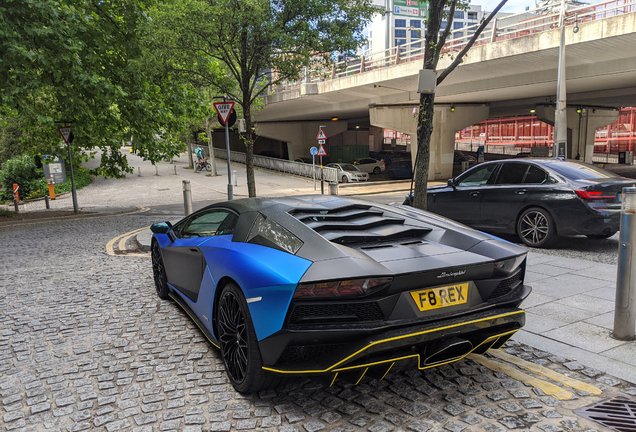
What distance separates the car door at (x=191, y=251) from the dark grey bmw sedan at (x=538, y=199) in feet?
19.0

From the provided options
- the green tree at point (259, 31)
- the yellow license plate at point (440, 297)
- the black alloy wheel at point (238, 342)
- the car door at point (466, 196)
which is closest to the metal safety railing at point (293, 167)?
the green tree at point (259, 31)

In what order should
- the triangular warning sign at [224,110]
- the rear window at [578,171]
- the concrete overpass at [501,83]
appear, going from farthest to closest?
1. the concrete overpass at [501,83]
2. the triangular warning sign at [224,110]
3. the rear window at [578,171]

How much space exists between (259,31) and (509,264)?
1365 cm

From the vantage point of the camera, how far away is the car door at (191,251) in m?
4.06

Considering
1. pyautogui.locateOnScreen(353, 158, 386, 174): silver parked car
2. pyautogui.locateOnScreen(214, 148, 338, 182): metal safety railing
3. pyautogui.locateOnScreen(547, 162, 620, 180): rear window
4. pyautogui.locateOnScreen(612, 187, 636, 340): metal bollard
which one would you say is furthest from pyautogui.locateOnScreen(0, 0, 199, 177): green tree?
pyautogui.locateOnScreen(353, 158, 386, 174): silver parked car

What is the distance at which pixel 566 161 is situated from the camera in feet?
27.1

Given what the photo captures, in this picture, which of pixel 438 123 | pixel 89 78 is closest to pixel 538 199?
pixel 89 78

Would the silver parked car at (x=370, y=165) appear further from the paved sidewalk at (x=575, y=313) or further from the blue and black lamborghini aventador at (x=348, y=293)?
the blue and black lamborghini aventador at (x=348, y=293)

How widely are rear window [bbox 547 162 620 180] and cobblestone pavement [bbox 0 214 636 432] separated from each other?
4760mm

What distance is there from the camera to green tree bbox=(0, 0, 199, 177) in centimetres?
1028

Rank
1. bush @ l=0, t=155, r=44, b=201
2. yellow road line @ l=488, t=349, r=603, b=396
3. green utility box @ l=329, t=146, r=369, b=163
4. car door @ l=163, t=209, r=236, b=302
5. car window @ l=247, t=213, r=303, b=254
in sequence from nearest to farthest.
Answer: car window @ l=247, t=213, r=303, b=254 → yellow road line @ l=488, t=349, r=603, b=396 → car door @ l=163, t=209, r=236, b=302 → bush @ l=0, t=155, r=44, b=201 → green utility box @ l=329, t=146, r=369, b=163

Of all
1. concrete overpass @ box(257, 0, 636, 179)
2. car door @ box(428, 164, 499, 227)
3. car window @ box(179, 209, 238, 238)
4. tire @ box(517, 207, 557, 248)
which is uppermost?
concrete overpass @ box(257, 0, 636, 179)

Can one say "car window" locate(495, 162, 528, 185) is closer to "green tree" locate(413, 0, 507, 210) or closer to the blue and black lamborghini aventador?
"green tree" locate(413, 0, 507, 210)

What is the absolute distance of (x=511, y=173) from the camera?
8.41 meters
